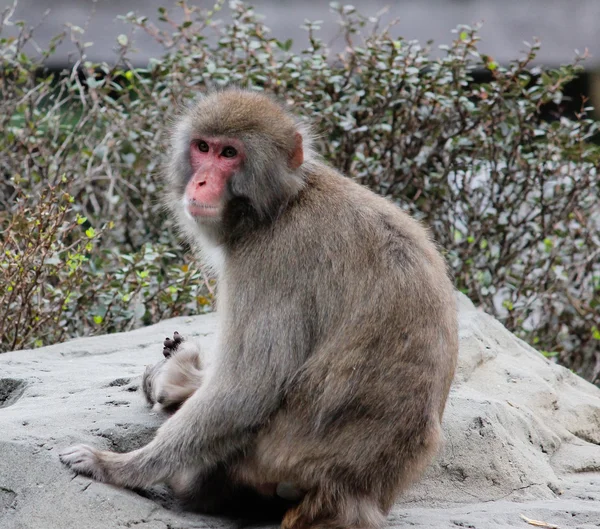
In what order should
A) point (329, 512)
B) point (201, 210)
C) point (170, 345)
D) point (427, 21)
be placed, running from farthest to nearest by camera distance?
point (427, 21) → point (170, 345) → point (201, 210) → point (329, 512)

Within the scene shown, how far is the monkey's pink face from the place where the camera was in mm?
4340

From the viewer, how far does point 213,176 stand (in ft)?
14.3

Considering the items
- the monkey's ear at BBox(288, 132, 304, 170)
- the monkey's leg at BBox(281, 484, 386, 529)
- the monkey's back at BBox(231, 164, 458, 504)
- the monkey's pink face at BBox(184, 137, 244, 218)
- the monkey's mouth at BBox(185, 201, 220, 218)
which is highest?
the monkey's ear at BBox(288, 132, 304, 170)

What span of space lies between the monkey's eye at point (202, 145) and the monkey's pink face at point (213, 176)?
2cm

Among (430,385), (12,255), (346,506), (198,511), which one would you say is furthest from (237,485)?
(12,255)

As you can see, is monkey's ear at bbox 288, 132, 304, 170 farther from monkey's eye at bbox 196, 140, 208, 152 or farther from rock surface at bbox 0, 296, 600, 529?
rock surface at bbox 0, 296, 600, 529

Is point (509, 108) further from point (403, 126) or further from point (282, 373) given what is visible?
point (282, 373)

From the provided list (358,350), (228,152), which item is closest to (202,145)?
(228,152)

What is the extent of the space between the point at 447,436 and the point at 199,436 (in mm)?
1505

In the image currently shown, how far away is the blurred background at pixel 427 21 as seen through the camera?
12.9 meters

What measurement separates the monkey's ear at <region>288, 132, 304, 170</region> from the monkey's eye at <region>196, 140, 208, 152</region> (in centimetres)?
39

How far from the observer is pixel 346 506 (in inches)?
159

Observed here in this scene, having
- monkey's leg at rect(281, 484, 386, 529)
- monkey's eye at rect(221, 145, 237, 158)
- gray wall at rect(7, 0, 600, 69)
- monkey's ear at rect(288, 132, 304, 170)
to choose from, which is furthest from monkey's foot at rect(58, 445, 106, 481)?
gray wall at rect(7, 0, 600, 69)

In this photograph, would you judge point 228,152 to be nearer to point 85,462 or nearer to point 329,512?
point 85,462
